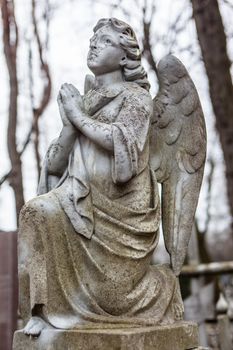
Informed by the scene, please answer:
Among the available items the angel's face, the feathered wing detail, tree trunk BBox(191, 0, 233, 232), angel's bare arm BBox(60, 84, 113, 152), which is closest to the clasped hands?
angel's bare arm BBox(60, 84, 113, 152)

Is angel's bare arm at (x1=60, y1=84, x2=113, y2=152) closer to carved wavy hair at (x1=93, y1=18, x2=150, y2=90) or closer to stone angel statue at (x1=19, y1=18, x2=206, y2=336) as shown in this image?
stone angel statue at (x1=19, y1=18, x2=206, y2=336)

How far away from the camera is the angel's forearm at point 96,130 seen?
3209 mm

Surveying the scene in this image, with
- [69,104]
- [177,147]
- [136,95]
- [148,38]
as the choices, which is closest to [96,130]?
[69,104]

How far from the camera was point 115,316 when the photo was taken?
3.07 m

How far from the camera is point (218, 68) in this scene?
7398mm

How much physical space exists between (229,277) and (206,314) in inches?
44.7

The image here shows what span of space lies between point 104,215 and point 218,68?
188 inches

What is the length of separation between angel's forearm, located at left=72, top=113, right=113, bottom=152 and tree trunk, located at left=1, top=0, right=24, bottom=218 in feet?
17.0

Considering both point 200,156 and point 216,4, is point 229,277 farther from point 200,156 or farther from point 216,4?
point 200,156

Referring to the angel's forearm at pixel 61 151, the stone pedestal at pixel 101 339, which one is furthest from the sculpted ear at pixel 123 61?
the stone pedestal at pixel 101 339

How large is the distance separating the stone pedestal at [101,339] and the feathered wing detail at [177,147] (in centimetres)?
80

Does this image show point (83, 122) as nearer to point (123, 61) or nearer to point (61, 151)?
point (61, 151)

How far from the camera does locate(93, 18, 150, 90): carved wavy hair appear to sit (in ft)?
11.8

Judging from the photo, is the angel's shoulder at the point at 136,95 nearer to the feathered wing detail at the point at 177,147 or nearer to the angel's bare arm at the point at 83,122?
the angel's bare arm at the point at 83,122
